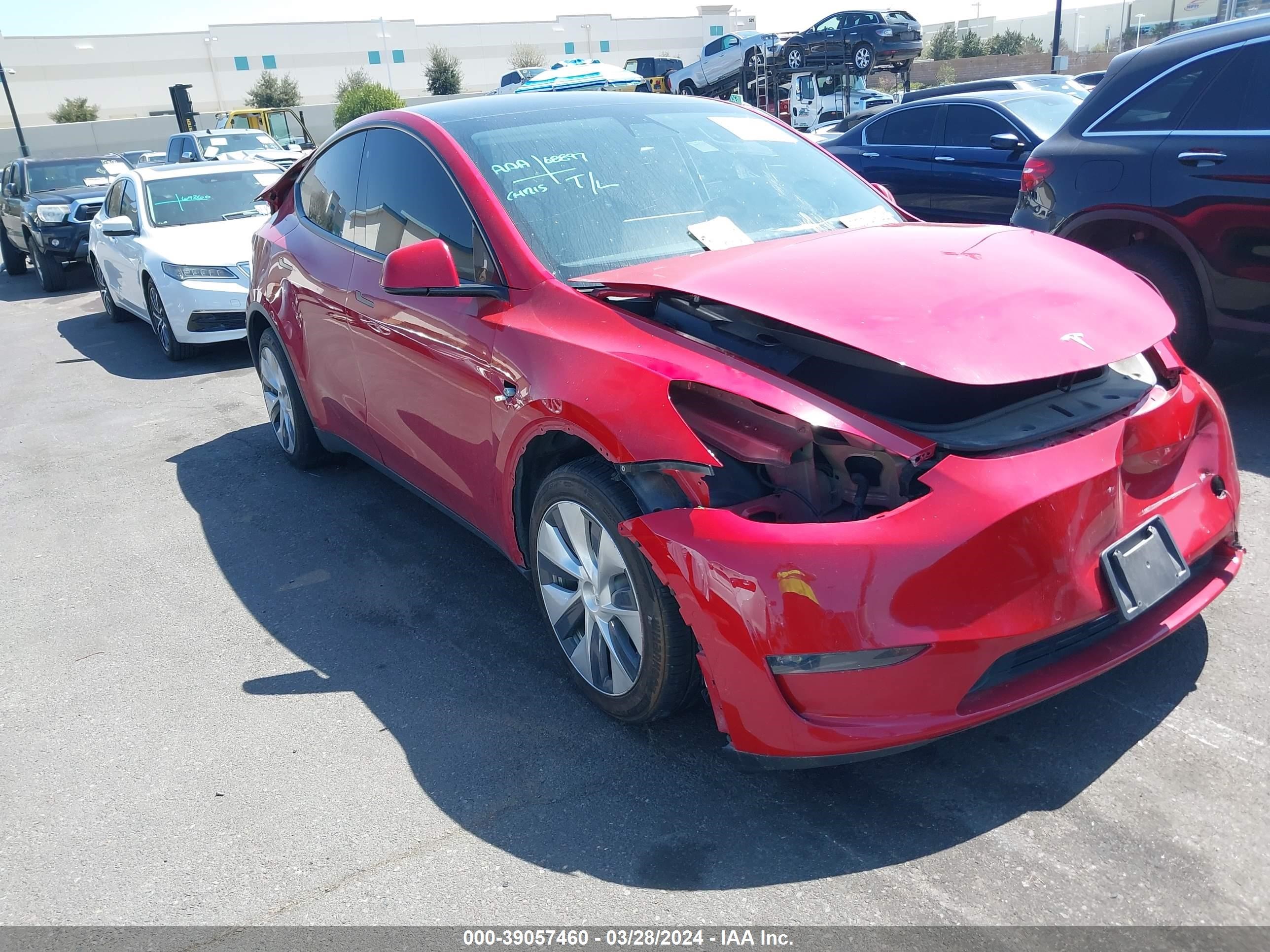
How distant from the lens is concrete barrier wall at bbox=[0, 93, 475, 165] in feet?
158

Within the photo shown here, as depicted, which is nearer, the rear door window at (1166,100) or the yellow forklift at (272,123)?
the rear door window at (1166,100)

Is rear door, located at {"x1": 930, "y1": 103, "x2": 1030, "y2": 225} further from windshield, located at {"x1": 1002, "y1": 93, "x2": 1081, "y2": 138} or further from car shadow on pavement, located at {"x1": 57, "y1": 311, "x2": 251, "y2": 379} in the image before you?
car shadow on pavement, located at {"x1": 57, "y1": 311, "x2": 251, "y2": 379}

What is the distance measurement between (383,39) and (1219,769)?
82435 mm

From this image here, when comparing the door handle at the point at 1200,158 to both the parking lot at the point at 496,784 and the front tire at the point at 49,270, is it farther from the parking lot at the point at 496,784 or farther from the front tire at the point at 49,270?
the front tire at the point at 49,270

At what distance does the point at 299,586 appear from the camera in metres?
4.23

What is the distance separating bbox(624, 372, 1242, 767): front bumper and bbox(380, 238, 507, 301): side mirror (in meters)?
1.19

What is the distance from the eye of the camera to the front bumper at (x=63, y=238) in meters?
13.5

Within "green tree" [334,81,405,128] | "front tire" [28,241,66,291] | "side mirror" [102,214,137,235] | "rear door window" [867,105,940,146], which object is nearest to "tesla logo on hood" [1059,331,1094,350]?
"rear door window" [867,105,940,146]

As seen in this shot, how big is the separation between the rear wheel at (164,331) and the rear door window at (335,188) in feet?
14.3

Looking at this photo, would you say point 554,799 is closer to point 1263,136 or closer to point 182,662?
point 182,662

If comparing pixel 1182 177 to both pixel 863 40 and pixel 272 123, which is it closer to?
pixel 863 40

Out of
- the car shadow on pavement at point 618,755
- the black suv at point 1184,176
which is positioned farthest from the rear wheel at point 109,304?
the black suv at point 1184,176

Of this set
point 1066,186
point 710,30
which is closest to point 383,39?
point 710,30

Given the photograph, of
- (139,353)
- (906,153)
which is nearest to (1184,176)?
(906,153)
